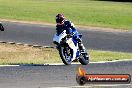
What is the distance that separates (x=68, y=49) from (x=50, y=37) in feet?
41.5

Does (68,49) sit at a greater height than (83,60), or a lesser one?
greater

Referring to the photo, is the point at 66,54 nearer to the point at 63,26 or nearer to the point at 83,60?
the point at 83,60

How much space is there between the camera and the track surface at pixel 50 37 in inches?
1074

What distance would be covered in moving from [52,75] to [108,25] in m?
24.2

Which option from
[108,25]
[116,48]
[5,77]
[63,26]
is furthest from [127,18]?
[5,77]

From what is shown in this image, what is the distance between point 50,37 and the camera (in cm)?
2995

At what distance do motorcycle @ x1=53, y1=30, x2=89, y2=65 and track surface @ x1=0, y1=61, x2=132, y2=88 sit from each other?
31cm

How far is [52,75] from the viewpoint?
588 inches

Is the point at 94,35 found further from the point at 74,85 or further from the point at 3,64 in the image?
the point at 74,85

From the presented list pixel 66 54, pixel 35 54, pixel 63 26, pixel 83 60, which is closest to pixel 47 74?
pixel 66 54

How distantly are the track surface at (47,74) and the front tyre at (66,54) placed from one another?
251 millimetres

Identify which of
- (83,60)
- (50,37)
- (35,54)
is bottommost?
(50,37)

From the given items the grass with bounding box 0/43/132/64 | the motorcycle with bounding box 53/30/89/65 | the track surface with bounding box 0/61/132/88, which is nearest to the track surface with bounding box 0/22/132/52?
the grass with bounding box 0/43/132/64

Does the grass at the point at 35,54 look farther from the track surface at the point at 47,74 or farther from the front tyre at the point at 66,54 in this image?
the track surface at the point at 47,74
